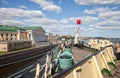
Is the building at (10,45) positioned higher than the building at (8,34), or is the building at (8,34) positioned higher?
the building at (8,34)

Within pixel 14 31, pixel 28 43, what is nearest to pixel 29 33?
pixel 14 31

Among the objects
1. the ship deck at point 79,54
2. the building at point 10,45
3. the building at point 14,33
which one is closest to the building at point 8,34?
the building at point 14,33

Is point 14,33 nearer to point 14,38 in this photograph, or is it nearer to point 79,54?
point 14,38

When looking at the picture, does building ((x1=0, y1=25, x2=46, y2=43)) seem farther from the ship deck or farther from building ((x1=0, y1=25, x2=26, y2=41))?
the ship deck

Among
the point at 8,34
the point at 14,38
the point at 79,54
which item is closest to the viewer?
the point at 79,54

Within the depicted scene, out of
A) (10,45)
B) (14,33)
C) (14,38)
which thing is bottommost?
(10,45)

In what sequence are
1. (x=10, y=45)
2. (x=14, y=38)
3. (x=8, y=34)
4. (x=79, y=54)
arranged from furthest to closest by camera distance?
(x=14, y=38) → (x=8, y=34) → (x=10, y=45) → (x=79, y=54)

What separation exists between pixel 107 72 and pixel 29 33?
282 feet

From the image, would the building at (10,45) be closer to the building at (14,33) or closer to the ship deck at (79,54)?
the building at (14,33)

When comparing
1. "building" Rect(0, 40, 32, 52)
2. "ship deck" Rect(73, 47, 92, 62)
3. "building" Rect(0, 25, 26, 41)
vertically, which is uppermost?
"building" Rect(0, 25, 26, 41)

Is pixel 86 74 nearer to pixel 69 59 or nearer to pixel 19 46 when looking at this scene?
pixel 69 59

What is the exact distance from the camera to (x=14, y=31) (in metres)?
87.6

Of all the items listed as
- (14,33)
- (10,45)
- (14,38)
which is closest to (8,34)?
Result: (14,38)

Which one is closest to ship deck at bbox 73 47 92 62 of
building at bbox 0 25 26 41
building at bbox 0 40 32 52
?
building at bbox 0 40 32 52
